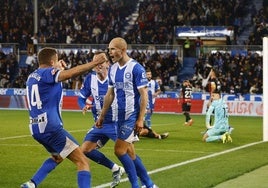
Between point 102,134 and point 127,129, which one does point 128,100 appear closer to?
point 127,129

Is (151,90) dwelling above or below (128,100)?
below

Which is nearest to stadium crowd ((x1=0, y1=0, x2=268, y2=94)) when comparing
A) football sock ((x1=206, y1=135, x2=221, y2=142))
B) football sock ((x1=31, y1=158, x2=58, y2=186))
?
football sock ((x1=206, y1=135, x2=221, y2=142))

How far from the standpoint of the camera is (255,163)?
14992 mm

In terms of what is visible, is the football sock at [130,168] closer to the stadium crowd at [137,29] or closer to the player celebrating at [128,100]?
the player celebrating at [128,100]

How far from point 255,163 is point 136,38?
104ft

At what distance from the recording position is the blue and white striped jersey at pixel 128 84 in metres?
10.6

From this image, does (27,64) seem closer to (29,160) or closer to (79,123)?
(79,123)

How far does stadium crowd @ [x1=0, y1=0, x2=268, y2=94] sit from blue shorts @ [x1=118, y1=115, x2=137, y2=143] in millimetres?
26883

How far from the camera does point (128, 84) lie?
1066cm

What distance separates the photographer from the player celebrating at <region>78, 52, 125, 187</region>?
12.0 metres

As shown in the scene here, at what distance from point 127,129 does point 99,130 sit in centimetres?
162

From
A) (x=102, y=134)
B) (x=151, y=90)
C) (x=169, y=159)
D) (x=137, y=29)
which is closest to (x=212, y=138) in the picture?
(x=151, y=90)

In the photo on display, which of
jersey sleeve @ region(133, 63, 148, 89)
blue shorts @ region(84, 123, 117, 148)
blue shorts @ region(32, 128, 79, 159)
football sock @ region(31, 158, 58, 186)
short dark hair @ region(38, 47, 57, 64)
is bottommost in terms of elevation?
football sock @ region(31, 158, 58, 186)

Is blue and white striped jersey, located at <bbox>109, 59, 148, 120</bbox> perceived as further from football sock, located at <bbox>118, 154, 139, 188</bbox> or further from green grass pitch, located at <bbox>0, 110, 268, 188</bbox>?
green grass pitch, located at <bbox>0, 110, 268, 188</bbox>
